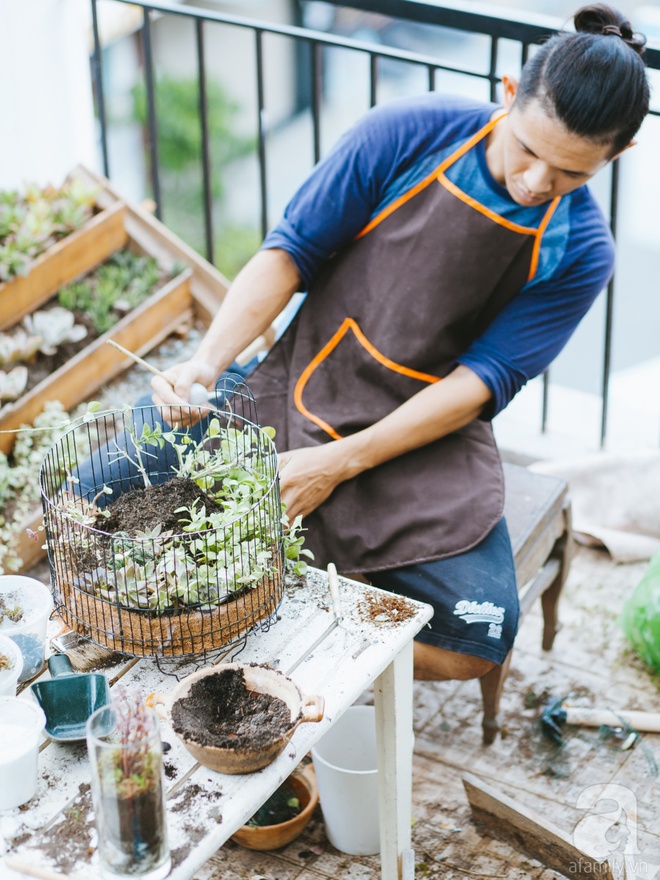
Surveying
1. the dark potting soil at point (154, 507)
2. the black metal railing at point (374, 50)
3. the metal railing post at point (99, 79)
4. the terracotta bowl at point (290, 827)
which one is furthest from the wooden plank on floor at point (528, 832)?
the metal railing post at point (99, 79)

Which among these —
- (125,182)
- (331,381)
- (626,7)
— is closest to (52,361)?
(331,381)

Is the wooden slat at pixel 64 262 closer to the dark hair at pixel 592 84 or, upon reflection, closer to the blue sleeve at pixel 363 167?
the blue sleeve at pixel 363 167

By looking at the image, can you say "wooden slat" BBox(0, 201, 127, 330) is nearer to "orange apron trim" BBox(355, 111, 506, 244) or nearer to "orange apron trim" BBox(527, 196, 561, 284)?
"orange apron trim" BBox(355, 111, 506, 244)

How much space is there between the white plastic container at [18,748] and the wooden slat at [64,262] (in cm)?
173

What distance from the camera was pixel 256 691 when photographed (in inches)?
56.7

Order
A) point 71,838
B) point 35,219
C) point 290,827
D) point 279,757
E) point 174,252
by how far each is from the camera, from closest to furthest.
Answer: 1. point 71,838
2. point 279,757
3. point 290,827
4. point 35,219
5. point 174,252

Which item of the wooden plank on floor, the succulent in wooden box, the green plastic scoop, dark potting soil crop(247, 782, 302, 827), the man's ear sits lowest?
dark potting soil crop(247, 782, 302, 827)

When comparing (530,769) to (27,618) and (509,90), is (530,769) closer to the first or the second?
(27,618)

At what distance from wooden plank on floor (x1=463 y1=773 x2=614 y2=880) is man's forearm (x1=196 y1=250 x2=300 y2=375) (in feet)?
3.35

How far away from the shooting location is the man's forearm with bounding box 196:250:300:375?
2195 mm

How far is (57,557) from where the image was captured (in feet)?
5.13

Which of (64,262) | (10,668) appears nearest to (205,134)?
(64,262)

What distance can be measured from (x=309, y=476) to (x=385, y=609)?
458mm

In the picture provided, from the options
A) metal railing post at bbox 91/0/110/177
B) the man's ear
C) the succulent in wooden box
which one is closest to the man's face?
the man's ear
